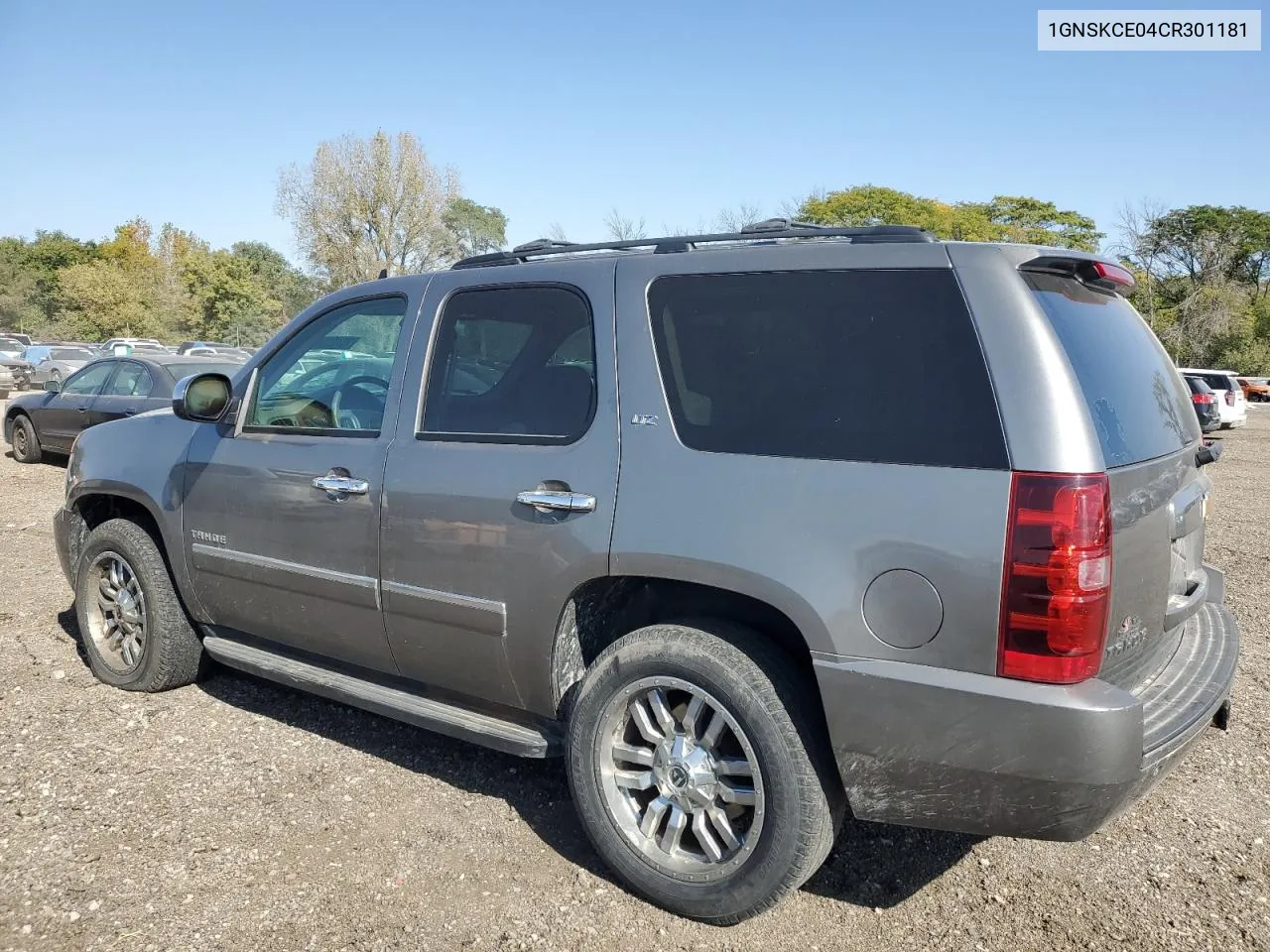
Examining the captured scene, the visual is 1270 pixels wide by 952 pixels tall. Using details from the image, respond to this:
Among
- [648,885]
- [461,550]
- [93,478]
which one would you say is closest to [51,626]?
[93,478]

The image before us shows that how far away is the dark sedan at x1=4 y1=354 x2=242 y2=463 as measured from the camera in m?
11.6

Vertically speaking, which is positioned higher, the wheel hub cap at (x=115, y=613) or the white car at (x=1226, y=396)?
the wheel hub cap at (x=115, y=613)

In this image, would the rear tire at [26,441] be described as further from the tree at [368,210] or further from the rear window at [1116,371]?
the tree at [368,210]

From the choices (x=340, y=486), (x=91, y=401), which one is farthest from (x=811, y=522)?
(x=91, y=401)

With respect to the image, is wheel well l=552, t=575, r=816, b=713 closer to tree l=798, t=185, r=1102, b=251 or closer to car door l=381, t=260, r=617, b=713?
car door l=381, t=260, r=617, b=713

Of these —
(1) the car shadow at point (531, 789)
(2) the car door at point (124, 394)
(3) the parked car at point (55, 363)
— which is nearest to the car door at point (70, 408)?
(2) the car door at point (124, 394)

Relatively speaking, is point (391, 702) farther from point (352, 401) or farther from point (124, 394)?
point (124, 394)

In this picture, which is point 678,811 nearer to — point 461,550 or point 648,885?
point 648,885

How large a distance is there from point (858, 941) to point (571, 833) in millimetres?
1055

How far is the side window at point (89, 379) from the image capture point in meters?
12.4

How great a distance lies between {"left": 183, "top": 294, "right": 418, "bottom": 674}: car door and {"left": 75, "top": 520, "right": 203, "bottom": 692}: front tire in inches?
11.2

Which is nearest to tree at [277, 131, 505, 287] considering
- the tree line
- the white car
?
the tree line

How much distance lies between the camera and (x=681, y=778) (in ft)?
9.52

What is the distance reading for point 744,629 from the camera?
9.57 ft
